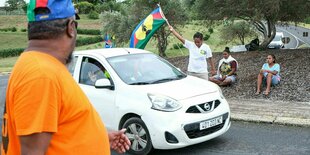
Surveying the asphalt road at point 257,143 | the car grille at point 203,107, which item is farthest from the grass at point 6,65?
the car grille at point 203,107

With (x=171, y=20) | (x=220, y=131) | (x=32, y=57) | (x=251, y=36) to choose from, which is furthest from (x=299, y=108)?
(x=251, y=36)

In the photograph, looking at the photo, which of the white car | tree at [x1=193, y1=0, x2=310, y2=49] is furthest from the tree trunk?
the white car

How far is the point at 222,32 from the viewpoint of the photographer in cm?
3117

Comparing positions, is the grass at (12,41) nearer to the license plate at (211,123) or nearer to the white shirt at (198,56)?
the white shirt at (198,56)

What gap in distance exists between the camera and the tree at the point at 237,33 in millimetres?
→ 29156

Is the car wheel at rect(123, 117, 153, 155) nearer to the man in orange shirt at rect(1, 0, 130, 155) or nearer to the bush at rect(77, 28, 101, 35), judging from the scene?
the man in orange shirt at rect(1, 0, 130, 155)

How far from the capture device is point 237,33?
30.3 meters

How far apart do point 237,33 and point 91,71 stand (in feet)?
80.5

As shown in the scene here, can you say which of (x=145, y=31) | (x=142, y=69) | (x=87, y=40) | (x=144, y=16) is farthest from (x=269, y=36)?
(x=87, y=40)

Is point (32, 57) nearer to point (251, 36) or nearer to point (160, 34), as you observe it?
point (160, 34)

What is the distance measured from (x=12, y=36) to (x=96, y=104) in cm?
5953

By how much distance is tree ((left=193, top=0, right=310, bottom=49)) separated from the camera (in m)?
13.8

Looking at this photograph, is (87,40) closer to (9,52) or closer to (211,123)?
(9,52)

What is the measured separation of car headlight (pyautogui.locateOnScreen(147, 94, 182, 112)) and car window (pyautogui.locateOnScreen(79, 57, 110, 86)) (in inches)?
47.1
